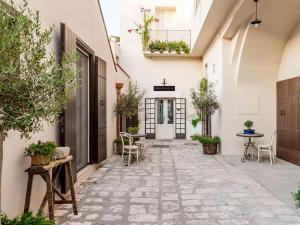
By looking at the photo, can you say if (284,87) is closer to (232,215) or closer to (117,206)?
(232,215)

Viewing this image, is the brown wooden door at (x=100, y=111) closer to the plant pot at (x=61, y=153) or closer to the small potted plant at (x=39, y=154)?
the plant pot at (x=61, y=153)

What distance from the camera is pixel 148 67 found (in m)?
14.1

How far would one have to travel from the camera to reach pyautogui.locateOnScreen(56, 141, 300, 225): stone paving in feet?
12.0

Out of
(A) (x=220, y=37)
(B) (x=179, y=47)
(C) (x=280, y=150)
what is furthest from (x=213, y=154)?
(B) (x=179, y=47)

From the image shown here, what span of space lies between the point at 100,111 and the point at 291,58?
16.9 feet

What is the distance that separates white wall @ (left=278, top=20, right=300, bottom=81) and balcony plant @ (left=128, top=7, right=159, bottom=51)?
679 cm

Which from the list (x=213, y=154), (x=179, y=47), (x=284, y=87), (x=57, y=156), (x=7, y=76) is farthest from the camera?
(x=179, y=47)

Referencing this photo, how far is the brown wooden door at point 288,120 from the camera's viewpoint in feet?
23.7

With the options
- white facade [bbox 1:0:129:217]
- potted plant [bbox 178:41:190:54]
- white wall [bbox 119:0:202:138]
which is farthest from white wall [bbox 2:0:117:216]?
potted plant [bbox 178:41:190:54]

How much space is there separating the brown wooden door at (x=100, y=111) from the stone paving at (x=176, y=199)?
0.41 meters

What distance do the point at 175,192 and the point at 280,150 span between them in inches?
182

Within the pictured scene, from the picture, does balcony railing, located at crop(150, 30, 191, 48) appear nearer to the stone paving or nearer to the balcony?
the balcony

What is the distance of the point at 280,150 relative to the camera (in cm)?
821

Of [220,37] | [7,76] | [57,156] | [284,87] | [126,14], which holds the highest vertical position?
[126,14]
